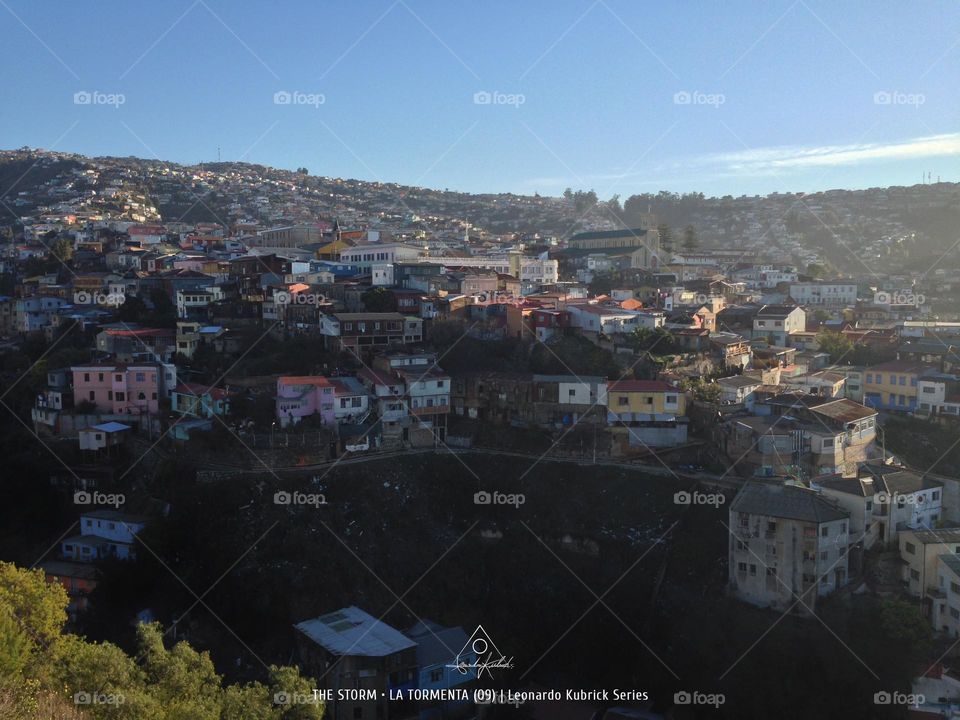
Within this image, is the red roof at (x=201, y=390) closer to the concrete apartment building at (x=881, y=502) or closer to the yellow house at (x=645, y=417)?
the yellow house at (x=645, y=417)

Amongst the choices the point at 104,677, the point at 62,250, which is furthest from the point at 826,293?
the point at 62,250

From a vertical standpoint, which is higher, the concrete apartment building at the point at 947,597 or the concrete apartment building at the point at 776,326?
the concrete apartment building at the point at 776,326

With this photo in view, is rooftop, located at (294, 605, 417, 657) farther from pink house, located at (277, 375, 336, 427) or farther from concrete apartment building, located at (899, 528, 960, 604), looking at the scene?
concrete apartment building, located at (899, 528, 960, 604)

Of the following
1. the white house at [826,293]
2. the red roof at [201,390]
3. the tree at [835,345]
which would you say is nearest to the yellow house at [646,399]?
the tree at [835,345]

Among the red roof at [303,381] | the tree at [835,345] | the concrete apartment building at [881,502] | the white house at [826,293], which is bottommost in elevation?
the concrete apartment building at [881,502]

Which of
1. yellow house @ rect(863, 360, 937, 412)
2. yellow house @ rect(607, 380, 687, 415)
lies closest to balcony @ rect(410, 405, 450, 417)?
yellow house @ rect(607, 380, 687, 415)

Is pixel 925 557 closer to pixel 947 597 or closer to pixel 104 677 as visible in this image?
pixel 947 597
